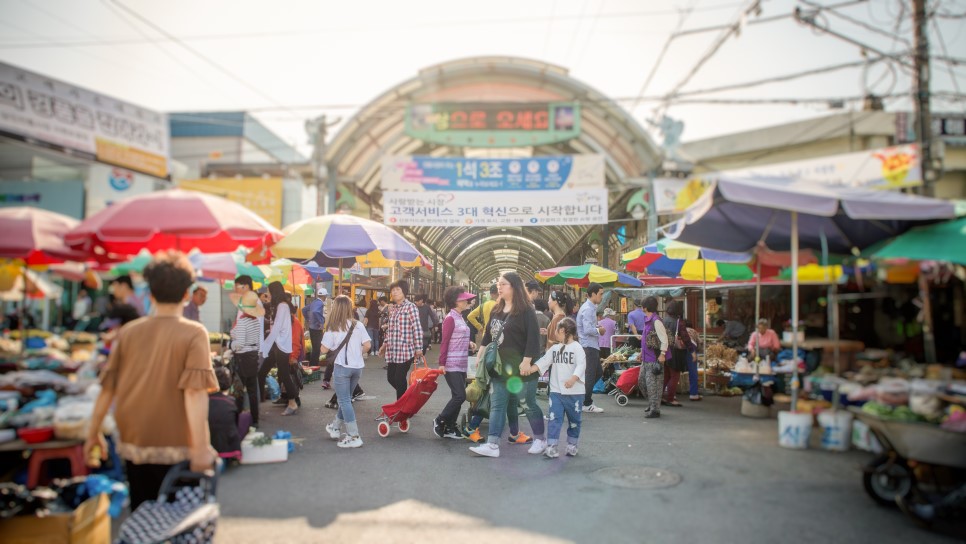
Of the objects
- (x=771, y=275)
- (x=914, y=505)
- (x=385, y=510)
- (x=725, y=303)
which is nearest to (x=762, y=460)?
(x=914, y=505)

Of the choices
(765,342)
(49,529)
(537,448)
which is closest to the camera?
(49,529)

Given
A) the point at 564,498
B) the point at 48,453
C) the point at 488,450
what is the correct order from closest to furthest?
1. the point at 48,453
2. the point at 564,498
3. the point at 488,450

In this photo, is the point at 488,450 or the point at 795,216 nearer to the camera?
the point at 795,216

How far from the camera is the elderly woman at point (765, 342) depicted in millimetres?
5789

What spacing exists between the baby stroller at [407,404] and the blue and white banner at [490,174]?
790 centimetres

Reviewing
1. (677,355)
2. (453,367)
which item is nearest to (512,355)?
(453,367)

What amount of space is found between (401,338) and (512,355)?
200 centimetres

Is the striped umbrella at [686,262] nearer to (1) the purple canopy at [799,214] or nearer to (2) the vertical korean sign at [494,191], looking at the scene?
(1) the purple canopy at [799,214]

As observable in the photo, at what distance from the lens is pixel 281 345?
898 cm

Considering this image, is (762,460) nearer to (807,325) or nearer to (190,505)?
(807,325)

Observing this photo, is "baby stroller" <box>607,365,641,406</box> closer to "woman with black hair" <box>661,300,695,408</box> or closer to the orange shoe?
"woman with black hair" <box>661,300,695,408</box>

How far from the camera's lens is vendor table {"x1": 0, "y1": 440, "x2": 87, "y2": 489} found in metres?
3.67

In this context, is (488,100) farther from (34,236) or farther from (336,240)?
(34,236)

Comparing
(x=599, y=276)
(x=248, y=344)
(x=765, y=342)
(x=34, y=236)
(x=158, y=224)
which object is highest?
(x=158, y=224)
